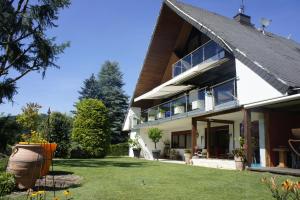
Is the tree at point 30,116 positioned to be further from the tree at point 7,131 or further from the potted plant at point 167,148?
the tree at point 7,131

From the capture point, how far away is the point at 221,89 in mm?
16531

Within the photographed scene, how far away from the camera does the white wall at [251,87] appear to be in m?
13.0

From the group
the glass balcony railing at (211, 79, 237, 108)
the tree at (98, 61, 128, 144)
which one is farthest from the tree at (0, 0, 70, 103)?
the tree at (98, 61, 128, 144)

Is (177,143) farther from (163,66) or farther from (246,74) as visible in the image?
(246,74)

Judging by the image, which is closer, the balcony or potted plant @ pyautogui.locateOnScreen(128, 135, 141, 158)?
the balcony

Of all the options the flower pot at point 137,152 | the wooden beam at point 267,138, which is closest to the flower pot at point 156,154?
the flower pot at point 137,152

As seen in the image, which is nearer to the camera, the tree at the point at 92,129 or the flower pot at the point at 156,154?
the flower pot at the point at 156,154

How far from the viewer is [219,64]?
1834 centimetres

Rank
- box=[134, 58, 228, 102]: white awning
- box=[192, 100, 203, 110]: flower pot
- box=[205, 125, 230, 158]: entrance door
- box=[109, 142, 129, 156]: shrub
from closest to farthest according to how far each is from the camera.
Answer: box=[192, 100, 203, 110]: flower pot
box=[134, 58, 228, 102]: white awning
box=[205, 125, 230, 158]: entrance door
box=[109, 142, 129, 156]: shrub

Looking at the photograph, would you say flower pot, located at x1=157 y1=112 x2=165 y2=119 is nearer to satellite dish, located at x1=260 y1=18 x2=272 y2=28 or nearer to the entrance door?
the entrance door

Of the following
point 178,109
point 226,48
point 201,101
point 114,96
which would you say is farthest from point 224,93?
point 114,96

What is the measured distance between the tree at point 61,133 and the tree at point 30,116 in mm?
6062

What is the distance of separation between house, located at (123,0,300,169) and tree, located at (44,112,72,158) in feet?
19.7

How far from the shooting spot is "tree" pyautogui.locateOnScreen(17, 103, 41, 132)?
31562 millimetres
